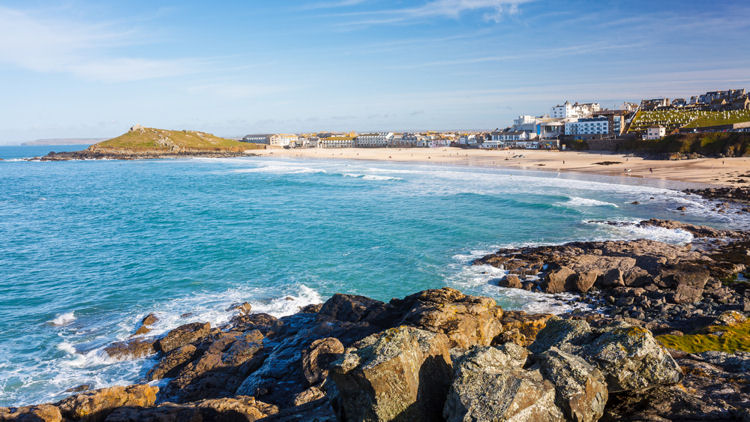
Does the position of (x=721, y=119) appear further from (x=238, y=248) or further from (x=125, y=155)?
(x=125, y=155)

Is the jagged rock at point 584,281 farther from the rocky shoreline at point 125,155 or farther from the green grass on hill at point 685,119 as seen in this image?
the rocky shoreline at point 125,155

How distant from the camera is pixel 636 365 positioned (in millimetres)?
5582

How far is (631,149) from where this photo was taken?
87.1 metres

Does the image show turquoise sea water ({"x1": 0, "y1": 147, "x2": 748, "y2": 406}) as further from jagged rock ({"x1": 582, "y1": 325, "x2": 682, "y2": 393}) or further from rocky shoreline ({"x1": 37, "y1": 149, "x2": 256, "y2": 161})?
rocky shoreline ({"x1": 37, "y1": 149, "x2": 256, "y2": 161})

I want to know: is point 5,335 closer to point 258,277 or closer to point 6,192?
point 258,277

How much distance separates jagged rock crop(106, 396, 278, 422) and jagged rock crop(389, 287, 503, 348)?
4.09 m

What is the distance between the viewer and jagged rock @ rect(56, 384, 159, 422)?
9336mm

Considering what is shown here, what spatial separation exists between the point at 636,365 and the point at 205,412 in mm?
8184

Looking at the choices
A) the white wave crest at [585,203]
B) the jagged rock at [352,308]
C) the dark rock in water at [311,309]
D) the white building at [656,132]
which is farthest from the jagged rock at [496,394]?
the white building at [656,132]

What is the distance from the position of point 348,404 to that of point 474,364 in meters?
1.63

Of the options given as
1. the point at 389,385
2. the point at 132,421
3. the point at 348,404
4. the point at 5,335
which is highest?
the point at 389,385

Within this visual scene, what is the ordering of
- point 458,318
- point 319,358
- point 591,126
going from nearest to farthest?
point 458,318 < point 319,358 < point 591,126

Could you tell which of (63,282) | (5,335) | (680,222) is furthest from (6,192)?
(680,222)

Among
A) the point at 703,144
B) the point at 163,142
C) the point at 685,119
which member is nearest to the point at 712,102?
the point at 685,119
